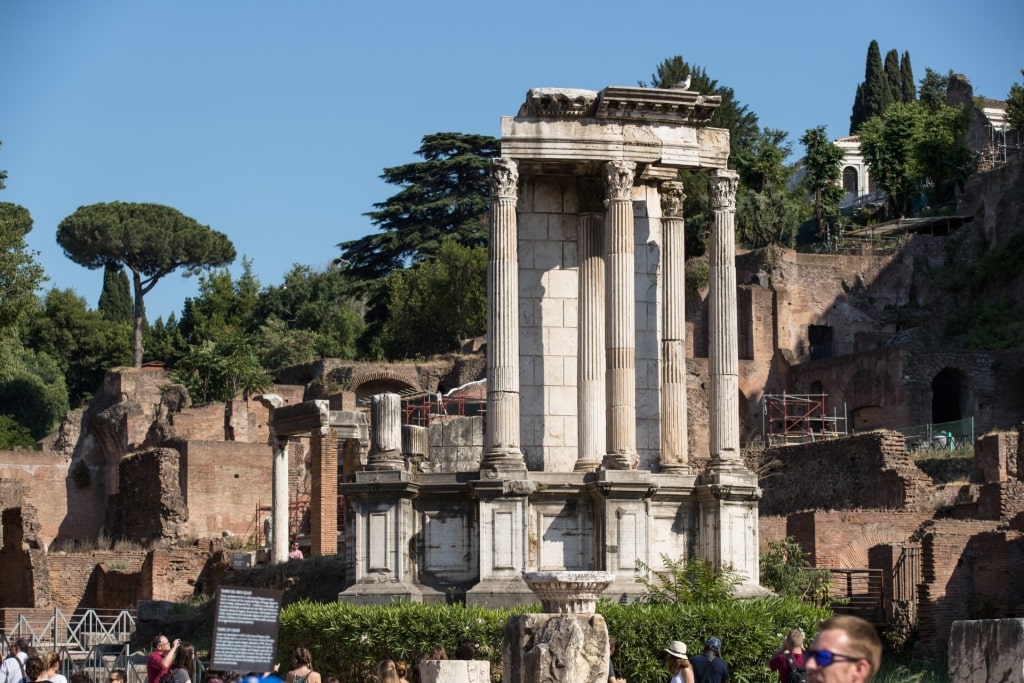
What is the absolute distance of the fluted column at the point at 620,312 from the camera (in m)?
25.8

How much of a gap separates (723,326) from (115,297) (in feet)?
224

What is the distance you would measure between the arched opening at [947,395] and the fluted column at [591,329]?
118 ft

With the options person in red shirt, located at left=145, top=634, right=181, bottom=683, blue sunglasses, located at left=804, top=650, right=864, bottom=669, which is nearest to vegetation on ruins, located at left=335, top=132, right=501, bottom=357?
person in red shirt, located at left=145, top=634, right=181, bottom=683

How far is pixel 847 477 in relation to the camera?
143 feet

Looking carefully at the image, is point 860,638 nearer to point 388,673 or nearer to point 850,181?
point 388,673

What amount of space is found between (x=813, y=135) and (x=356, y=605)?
193ft

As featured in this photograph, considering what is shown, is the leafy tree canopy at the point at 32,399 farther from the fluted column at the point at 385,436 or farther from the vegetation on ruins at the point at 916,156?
the fluted column at the point at 385,436

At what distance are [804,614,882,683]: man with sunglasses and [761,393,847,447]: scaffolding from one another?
52570 millimetres

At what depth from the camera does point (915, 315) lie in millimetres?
71625

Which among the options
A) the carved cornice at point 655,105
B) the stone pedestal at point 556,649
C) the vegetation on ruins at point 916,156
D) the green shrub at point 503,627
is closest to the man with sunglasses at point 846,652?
the stone pedestal at point 556,649

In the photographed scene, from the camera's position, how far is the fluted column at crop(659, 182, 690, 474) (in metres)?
26.8

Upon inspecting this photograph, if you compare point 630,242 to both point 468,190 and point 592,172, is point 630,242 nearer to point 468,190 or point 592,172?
point 592,172

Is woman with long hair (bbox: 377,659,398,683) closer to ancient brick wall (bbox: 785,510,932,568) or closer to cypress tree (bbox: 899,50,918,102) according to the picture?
ancient brick wall (bbox: 785,510,932,568)

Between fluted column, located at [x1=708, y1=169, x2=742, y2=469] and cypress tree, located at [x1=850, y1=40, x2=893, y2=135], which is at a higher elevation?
cypress tree, located at [x1=850, y1=40, x2=893, y2=135]
